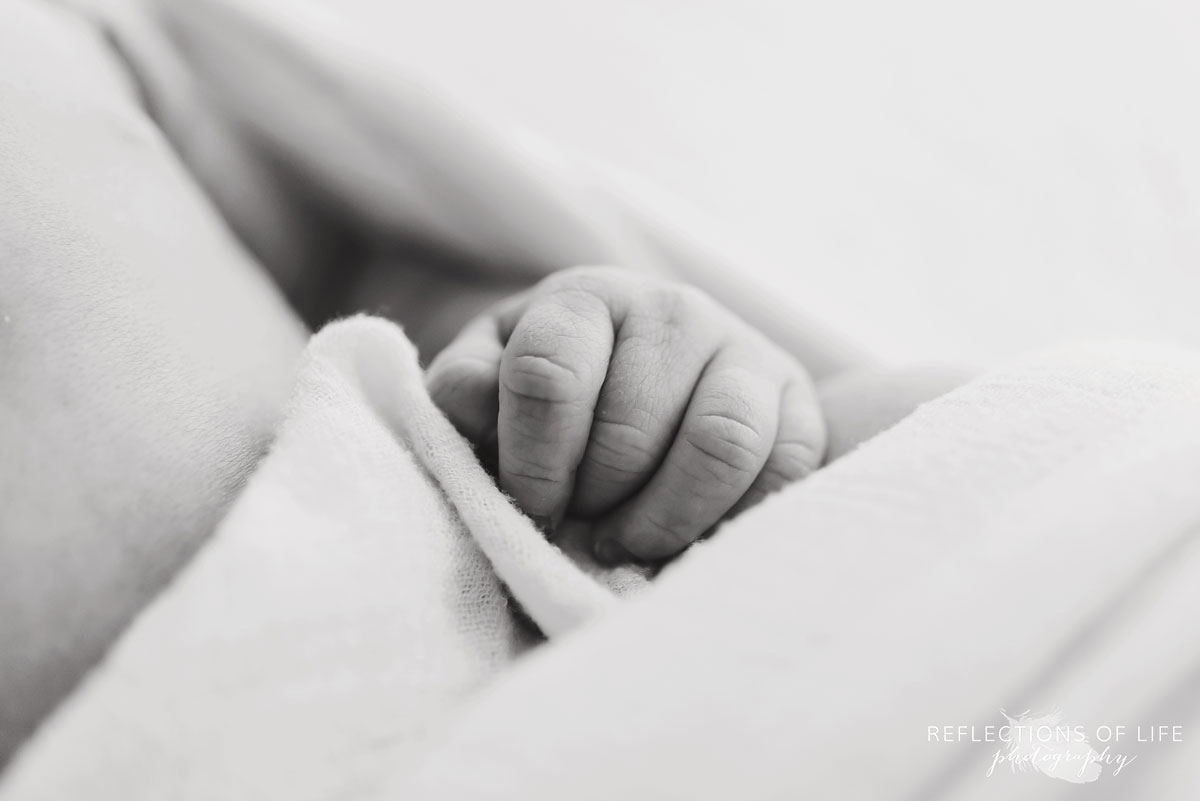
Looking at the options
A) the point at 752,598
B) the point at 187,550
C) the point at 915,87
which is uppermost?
A: the point at 915,87

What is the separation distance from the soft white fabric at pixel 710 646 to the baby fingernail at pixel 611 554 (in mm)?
75

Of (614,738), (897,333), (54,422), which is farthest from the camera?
(897,333)

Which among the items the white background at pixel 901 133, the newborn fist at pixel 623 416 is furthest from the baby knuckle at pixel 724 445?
the white background at pixel 901 133

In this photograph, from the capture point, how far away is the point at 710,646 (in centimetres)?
25

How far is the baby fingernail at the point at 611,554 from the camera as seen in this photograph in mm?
401

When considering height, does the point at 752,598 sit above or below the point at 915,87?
below

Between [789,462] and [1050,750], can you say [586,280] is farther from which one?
[1050,750]

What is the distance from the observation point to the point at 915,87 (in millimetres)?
784

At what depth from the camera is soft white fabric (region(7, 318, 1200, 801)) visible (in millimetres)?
234

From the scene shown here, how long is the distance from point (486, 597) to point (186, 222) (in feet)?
0.95

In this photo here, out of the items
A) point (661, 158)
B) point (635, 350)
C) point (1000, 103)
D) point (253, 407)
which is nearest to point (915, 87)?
point (1000, 103)

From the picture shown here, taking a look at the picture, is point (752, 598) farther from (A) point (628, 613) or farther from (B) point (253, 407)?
(B) point (253, 407)

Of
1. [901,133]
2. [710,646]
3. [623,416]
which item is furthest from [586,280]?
[901,133]

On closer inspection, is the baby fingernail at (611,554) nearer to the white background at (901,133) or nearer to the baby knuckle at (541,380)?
the baby knuckle at (541,380)
